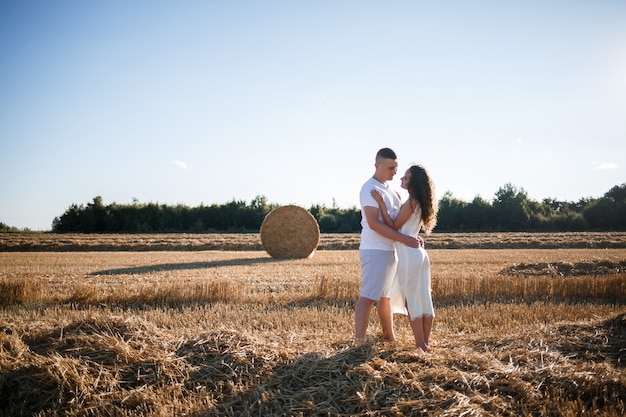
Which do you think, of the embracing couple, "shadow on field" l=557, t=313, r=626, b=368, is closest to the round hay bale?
"shadow on field" l=557, t=313, r=626, b=368

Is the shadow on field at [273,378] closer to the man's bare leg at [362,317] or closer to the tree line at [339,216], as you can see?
the man's bare leg at [362,317]

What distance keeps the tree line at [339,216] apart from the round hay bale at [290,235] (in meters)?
21.6

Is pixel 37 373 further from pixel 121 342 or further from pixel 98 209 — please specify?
pixel 98 209

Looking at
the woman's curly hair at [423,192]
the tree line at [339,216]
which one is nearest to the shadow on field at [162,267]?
the woman's curly hair at [423,192]

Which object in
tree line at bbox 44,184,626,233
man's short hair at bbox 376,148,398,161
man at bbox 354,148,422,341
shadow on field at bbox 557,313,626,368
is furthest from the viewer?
tree line at bbox 44,184,626,233

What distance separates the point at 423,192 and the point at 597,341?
2.48 meters

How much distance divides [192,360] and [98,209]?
44.0 metres

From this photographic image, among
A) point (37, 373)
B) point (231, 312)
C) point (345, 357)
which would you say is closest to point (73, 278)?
point (231, 312)

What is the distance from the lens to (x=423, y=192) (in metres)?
4.48

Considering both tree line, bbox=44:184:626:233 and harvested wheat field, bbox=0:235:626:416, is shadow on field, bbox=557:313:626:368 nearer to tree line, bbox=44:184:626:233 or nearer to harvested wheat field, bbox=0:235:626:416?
harvested wheat field, bbox=0:235:626:416

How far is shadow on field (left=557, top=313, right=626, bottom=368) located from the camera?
4.32 m

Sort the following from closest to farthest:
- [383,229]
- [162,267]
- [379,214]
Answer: [383,229] → [379,214] → [162,267]

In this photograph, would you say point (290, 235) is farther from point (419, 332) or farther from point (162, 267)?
point (419, 332)

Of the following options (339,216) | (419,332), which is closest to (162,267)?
(419,332)
